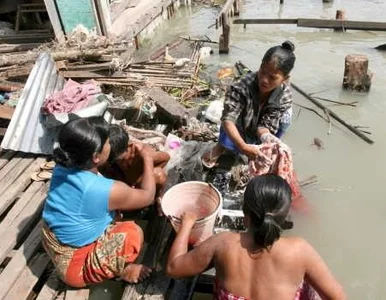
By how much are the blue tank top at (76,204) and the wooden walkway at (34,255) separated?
519mm

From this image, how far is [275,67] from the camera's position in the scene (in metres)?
3.14

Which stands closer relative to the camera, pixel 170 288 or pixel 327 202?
pixel 170 288

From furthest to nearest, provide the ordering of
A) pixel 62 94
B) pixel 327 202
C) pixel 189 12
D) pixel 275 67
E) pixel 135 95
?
pixel 189 12 < pixel 135 95 < pixel 62 94 < pixel 327 202 < pixel 275 67

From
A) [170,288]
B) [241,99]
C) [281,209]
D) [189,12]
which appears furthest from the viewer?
[189,12]

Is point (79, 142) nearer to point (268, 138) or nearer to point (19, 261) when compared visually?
point (19, 261)

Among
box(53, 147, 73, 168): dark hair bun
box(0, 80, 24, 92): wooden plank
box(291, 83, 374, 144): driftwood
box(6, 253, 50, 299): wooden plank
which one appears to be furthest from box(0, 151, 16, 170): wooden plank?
box(291, 83, 374, 144): driftwood

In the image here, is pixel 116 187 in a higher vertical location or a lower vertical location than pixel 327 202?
higher

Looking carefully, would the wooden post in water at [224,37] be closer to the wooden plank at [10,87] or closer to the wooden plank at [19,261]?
the wooden plank at [10,87]

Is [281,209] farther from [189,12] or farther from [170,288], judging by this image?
[189,12]

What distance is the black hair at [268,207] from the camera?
1865 mm

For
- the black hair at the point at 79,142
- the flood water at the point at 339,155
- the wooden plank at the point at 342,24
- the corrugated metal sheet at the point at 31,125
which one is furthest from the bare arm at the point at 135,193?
the wooden plank at the point at 342,24

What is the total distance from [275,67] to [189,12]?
11.0m

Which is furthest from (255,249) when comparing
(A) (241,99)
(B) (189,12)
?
(B) (189,12)

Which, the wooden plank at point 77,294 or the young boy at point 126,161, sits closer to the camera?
the wooden plank at point 77,294
